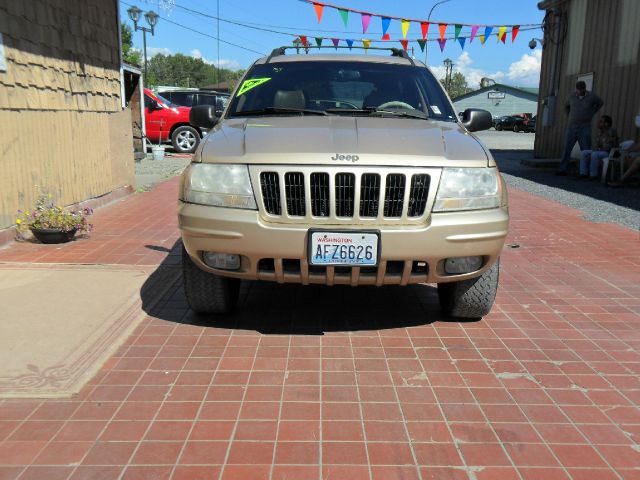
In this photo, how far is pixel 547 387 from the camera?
3.15 meters

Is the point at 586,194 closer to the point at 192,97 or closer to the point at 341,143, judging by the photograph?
the point at 341,143

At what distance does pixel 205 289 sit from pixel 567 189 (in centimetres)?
903

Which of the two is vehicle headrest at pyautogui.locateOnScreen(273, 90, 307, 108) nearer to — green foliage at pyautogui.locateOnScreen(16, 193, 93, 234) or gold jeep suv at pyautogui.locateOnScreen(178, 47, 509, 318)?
gold jeep suv at pyautogui.locateOnScreen(178, 47, 509, 318)

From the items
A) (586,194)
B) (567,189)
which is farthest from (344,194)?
(567,189)

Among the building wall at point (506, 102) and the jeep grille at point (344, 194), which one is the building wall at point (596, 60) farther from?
the building wall at point (506, 102)

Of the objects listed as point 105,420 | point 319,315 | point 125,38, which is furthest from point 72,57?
point 125,38

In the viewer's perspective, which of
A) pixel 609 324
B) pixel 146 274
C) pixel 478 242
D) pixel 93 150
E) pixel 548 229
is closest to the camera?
pixel 478 242

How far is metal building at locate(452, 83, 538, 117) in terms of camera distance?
59.6 meters

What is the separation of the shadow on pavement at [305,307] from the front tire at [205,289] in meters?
0.12

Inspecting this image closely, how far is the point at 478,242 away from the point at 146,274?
2.93 meters

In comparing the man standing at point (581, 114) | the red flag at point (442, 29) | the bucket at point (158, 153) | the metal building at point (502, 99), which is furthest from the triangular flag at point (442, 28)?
the metal building at point (502, 99)

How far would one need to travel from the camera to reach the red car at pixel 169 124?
55.0 ft

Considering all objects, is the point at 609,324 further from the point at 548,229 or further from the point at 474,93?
the point at 474,93

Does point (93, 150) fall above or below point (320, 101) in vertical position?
below
